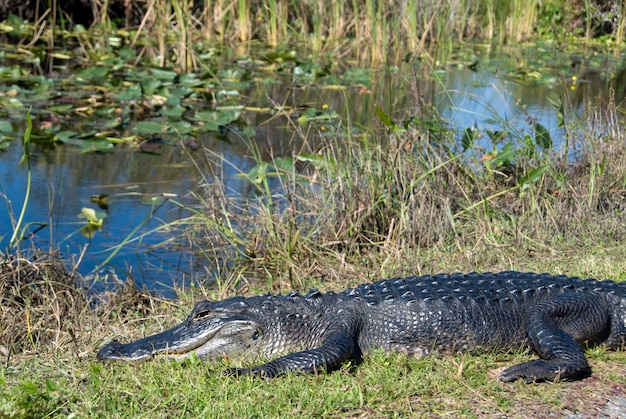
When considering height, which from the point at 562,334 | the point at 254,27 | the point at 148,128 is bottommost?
the point at 148,128

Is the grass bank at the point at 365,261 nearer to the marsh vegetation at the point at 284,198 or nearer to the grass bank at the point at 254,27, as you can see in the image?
the marsh vegetation at the point at 284,198

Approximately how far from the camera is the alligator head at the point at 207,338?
3.82 metres

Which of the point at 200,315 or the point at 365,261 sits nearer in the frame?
the point at 200,315

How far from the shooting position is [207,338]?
3.93 meters

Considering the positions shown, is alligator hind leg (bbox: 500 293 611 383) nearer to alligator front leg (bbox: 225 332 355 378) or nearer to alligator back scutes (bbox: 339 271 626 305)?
alligator back scutes (bbox: 339 271 626 305)

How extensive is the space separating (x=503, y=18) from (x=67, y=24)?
7800 millimetres

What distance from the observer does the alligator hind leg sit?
11.7 ft

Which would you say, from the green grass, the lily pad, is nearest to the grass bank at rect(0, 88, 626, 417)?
the green grass

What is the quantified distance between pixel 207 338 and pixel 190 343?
0.09 metres

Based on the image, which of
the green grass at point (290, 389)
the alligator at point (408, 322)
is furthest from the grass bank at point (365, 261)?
the alligator at point (408, 322)

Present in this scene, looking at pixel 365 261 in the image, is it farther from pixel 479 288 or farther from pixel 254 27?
pixel 254 27

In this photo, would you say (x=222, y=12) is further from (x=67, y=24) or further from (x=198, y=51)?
(x=67, y=24)

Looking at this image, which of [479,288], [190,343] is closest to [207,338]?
[190,343]

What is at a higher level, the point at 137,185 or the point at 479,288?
the point at 479,288
